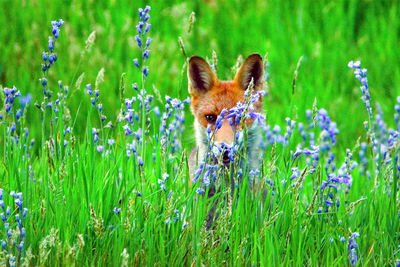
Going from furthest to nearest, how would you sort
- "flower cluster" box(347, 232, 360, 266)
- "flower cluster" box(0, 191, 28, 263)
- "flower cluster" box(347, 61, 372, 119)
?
1. "flower cluster" box(347, 61, 372, 119)
2. "flower cluster" box(347, 232, 360, 266)
3. "flower cluster" box(0, 191, 28, 263)

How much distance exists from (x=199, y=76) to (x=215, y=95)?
247mm

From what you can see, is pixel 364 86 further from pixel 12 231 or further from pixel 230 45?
pixel 230 45

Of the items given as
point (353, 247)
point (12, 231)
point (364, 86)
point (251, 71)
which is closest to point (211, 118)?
point (251, 71)

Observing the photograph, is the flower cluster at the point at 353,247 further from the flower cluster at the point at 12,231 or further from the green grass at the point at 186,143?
the flower cluster at the point at 12,231

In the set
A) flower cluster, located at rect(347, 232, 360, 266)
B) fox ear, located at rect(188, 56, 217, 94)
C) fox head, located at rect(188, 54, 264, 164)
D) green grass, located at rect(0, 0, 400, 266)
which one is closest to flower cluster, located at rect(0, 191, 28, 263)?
green grass, located at rect(0, 0, 400, 266)

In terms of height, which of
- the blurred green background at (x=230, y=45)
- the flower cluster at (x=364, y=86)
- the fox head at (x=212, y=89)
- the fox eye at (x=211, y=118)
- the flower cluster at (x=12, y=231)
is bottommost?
the flower cluster at (x=12, y=231)

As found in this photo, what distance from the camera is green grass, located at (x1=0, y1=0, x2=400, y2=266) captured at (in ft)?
11.3

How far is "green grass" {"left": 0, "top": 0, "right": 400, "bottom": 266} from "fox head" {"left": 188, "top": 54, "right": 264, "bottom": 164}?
0.33 meters

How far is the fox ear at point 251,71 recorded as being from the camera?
16.0 feet

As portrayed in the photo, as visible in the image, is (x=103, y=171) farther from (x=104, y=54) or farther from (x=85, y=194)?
(x=104, y=54)

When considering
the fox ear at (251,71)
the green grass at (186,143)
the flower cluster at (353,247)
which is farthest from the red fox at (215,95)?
the flower cluster at (353,247)

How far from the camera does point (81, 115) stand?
6.77 meters

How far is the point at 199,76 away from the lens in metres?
5.36

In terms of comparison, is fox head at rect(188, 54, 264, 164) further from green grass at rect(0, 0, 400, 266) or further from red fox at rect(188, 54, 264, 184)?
green grass at rect(0, 0, 400, 266)
